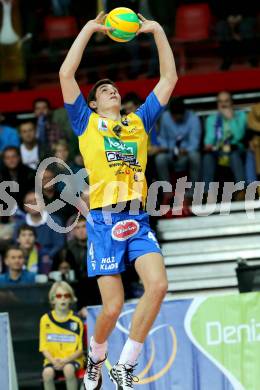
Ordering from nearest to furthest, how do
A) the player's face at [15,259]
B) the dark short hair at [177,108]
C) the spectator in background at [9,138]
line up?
the player's face at [15,259], the dark short hair at [177,108], the spectator in background at [9,138]

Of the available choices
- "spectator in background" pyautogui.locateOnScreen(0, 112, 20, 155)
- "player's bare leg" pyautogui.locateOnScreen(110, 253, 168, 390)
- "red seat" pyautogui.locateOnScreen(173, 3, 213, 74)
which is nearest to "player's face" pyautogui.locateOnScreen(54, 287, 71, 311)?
"player's bare leg" pyautogui.locateOnScreen(110, 253, 168, 390)

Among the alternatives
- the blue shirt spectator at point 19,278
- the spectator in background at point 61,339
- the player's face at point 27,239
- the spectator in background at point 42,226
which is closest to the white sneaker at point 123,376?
the spectator in background at point 61,339

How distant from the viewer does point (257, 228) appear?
1705cm

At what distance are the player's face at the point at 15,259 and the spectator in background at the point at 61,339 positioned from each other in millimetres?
1301

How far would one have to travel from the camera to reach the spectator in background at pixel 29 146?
18109 millimetres

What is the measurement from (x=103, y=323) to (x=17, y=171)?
7.43 metres

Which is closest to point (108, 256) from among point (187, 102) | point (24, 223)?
point (24, 223)

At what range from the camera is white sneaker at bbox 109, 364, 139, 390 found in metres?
10.2

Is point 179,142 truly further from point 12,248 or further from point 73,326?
point 73,326

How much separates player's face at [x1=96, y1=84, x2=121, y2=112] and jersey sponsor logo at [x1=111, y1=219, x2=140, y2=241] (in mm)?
1155

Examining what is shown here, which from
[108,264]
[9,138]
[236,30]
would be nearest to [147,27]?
[108,264]

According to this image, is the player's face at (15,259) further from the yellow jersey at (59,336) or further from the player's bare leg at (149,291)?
the player's bare leg at (149,291)

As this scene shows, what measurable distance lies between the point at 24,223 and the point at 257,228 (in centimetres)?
345

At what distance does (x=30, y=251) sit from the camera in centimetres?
1595
